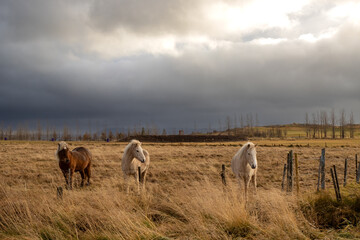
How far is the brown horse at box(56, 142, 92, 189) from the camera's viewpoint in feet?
36.2

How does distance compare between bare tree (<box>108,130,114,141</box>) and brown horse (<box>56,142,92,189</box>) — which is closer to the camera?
brown horse (<box>56,142,92,189</box>)

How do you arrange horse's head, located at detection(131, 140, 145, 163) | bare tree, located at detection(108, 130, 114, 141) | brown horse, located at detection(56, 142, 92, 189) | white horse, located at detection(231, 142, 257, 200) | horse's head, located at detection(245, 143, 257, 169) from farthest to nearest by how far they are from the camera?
bare tree, located at detection(108, 130, 114, 141)
brown horse, located at detection(56, 142, 92, 189)
horse's head, located at detection(131, 140, 145, 163)
white horse, located at detection(231, 142, 257, 200)
horse's head, located at detection(245, 143, 257, 169)

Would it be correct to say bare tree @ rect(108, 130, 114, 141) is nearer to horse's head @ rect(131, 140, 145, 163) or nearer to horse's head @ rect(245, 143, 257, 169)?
horse's head @ rect(131, 140, 145, 163)

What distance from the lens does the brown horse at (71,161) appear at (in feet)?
36.2

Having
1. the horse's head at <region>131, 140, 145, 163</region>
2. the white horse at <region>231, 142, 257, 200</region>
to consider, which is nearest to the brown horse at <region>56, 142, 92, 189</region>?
the horse's head at <region>131, 140, 145, 163</region>

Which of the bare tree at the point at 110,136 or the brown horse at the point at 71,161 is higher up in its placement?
the brown horse at the point at 71,161

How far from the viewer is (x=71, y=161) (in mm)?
11484

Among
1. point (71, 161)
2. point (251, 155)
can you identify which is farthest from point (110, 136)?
point (251, 155)

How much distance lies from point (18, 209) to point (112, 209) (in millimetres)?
2478

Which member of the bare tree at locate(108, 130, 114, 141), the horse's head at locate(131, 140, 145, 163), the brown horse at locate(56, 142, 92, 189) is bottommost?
the bare tree at locate(108, 130, 114, 141)

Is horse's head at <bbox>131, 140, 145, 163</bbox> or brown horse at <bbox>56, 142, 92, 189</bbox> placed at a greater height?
horse's head at <bbox>131, 140, 145, 163</bbox>

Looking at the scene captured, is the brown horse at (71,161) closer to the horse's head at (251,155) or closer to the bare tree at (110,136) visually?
the horse's head at (251,155)

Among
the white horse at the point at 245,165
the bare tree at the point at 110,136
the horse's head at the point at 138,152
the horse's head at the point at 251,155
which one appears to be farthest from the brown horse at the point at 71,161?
the bare tree at the point at 110,136

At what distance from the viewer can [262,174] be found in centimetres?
1655
